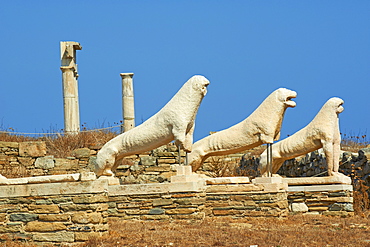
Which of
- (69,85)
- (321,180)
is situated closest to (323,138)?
(321,180)

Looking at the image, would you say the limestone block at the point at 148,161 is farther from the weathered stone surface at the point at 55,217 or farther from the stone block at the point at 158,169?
the weathered stone surface at the point at 55,217

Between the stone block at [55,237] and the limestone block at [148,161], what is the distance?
9.06 metres

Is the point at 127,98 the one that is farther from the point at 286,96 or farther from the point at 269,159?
the point at 286,96

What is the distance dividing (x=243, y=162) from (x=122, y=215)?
1034 cm

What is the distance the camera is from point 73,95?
24.5 meters

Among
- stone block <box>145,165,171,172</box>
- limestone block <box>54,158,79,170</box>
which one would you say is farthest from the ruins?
limestone block <box>54,158,79,170</box>

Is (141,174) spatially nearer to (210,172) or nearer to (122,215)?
(210,172)

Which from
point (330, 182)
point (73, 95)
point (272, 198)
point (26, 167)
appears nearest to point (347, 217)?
point (330, 182)

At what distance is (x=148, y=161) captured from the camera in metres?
18.5

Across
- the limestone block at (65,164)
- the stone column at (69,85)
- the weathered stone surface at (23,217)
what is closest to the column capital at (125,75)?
the stone column at (69,85)

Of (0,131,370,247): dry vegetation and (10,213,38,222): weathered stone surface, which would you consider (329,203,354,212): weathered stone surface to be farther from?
(10,213,38,222): weathered stone surface

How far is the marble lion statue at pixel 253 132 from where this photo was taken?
13414 mm

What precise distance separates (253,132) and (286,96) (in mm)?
957

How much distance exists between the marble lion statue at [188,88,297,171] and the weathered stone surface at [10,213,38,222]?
527 cm
